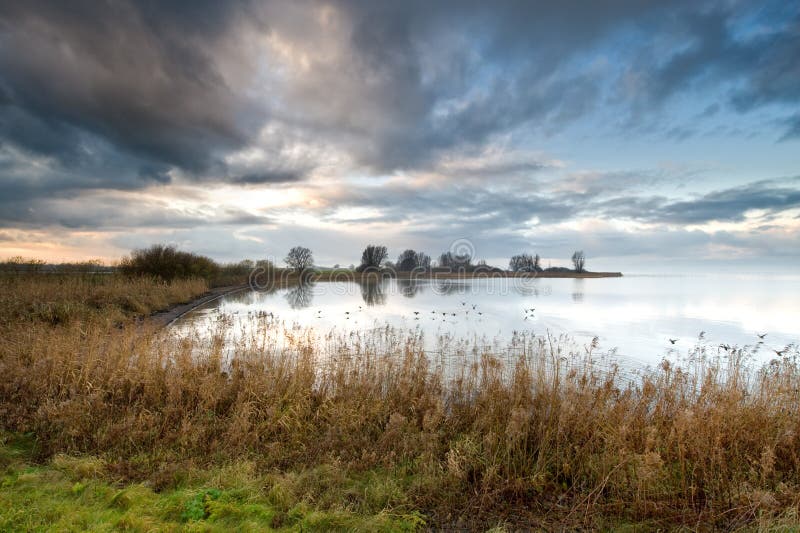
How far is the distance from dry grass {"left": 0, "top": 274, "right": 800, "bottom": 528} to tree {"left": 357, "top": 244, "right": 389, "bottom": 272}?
76.7 meters

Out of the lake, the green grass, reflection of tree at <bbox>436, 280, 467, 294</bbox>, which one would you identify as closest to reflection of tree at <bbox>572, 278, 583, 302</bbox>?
the lake

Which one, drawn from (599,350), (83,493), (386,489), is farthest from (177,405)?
(599,350)

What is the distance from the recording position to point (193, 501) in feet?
12.6

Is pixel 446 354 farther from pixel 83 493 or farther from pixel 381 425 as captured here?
pixel 83 493

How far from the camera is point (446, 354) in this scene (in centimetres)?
1049

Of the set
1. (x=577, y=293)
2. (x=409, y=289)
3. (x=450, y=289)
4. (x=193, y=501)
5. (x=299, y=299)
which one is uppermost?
(x=577, y=293)

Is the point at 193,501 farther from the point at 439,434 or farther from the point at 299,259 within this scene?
the point at 299,259

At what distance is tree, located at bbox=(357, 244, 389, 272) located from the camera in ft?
277

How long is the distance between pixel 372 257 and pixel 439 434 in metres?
80.6

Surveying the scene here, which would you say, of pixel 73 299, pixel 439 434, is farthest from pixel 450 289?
pixel 439 434

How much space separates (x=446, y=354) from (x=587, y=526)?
21.4ft

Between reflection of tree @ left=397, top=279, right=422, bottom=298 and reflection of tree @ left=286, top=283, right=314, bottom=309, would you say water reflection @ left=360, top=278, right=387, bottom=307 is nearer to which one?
reflection of tree @ left=397, top=279, right=422, bottom=298

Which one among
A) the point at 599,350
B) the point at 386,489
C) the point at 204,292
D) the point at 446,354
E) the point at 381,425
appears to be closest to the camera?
the point at 386,489

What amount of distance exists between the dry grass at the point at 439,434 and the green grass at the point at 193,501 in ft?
0.27
